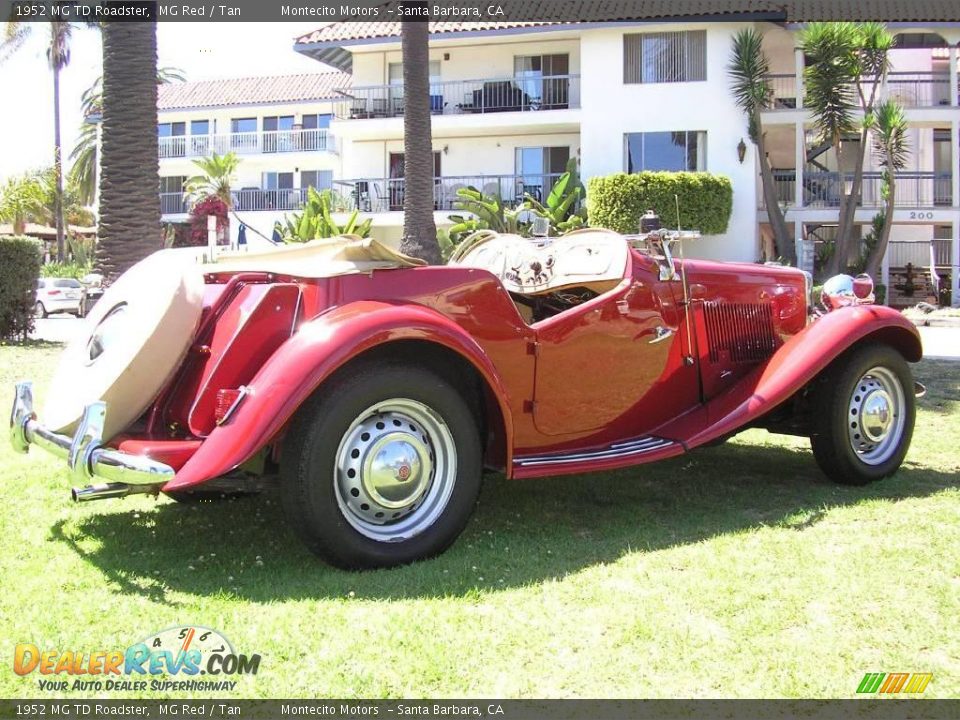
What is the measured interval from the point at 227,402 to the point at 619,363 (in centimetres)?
212

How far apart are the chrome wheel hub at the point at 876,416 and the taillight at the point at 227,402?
11.6 ft

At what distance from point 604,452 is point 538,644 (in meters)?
1.75

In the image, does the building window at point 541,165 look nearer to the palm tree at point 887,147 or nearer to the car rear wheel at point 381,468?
the palm tree at point 887,147

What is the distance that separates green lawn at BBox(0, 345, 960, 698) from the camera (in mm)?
2848

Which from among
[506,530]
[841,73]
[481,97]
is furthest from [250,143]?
[506,530]

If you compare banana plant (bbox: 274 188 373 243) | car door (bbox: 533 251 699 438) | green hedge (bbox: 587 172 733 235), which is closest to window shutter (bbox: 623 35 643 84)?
green hedge (bbox: 587 172 733 235)

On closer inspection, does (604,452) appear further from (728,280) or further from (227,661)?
(227,661)

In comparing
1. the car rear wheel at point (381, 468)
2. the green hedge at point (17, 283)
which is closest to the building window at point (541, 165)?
the green hedge at point (17, 283)

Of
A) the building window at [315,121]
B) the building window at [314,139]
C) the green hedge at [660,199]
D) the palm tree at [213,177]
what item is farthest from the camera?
the building window at [315,121]

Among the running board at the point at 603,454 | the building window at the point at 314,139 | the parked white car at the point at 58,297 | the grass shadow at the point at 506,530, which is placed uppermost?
the building window at the point at 314,139

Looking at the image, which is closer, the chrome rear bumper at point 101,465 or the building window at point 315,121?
the chrome rear bumper at point 101,465

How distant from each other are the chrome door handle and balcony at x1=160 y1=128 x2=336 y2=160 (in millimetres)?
34851

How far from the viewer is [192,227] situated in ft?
120

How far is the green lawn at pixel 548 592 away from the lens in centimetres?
285
